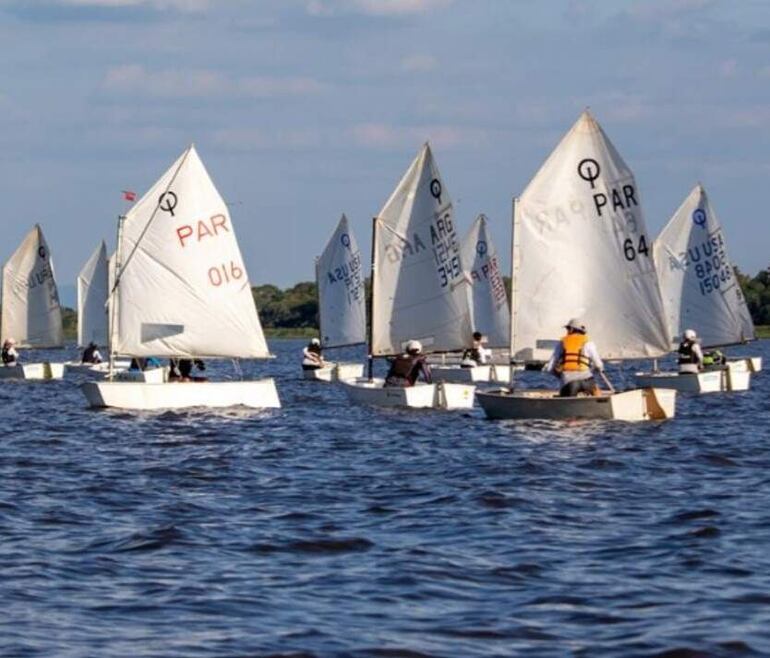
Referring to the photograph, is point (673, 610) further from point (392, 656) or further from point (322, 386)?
point (322, 386)

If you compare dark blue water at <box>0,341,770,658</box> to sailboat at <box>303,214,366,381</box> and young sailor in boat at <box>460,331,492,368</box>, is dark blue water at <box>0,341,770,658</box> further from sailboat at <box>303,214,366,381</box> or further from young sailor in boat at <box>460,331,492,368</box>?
sailboat at <box>303,214,366,381</box>

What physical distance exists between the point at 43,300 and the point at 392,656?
66.2 metres

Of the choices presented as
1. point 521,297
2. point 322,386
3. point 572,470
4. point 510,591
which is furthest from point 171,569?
point 322,386

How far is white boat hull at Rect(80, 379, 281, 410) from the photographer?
41938mm

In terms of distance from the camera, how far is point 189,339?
43.8 m

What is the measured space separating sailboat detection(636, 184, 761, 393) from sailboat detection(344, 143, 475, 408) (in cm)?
1390

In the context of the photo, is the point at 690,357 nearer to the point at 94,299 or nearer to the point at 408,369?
the point at 408,369

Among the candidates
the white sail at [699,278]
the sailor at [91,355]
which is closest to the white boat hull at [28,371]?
the sailor at [91,355]

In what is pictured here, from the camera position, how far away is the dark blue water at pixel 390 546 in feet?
51.2

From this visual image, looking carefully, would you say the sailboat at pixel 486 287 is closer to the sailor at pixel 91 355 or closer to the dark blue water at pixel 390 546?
the sailor at pixel 91 355

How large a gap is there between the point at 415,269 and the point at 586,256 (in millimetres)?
8351

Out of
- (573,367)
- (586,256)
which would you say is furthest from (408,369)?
(573,367)

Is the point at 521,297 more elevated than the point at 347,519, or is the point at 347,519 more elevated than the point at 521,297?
the point at 521,297

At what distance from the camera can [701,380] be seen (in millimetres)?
53875
